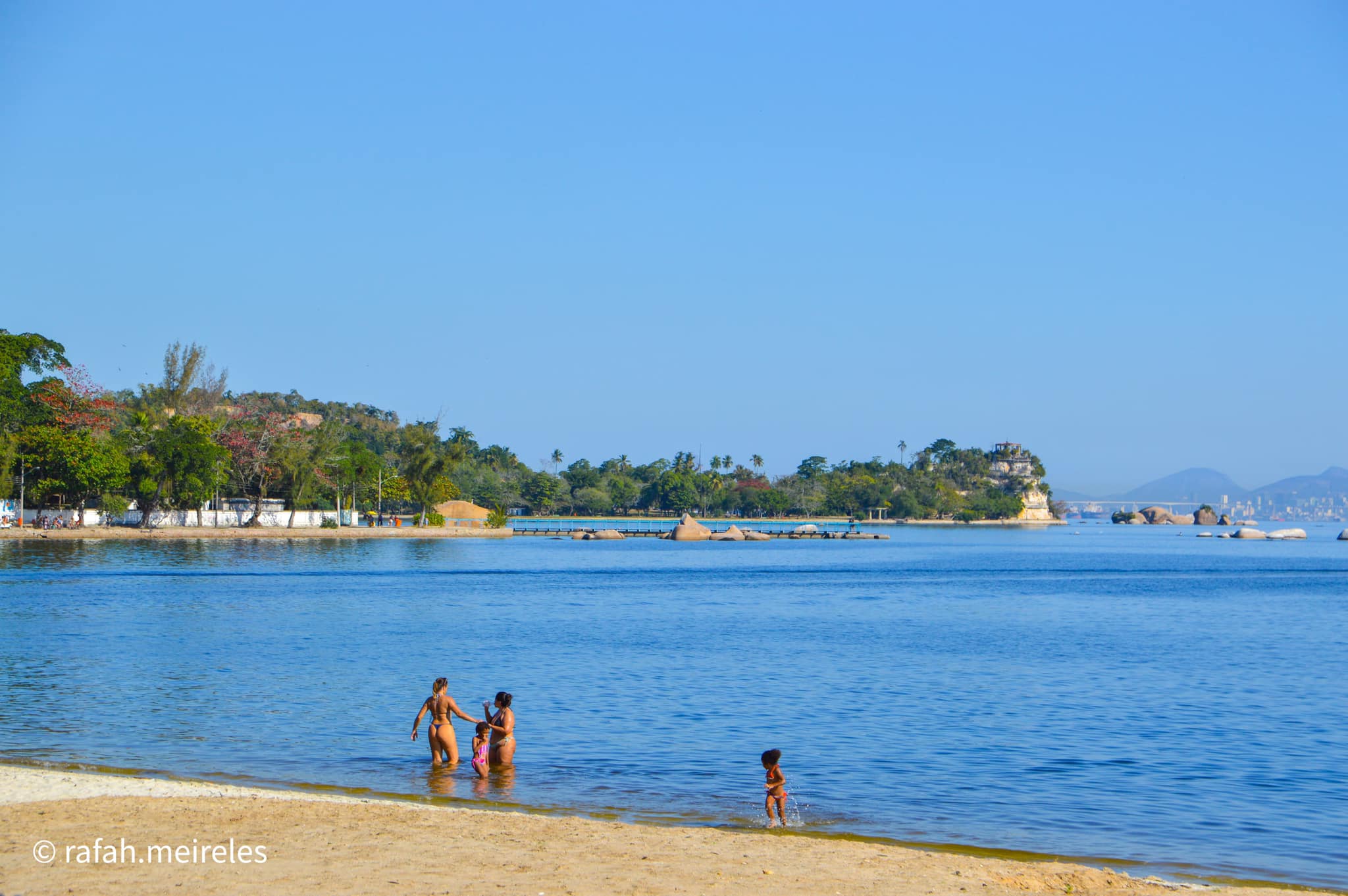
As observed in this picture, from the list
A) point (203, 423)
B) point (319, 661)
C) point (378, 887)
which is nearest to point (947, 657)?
point (319, 661)

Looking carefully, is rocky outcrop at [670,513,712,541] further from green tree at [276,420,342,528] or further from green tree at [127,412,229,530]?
green tree at [127,412,229,530]

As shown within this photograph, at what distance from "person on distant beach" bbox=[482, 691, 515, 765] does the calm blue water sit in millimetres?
476

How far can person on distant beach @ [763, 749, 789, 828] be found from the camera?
13664 mm

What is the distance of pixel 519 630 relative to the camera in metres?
37.9

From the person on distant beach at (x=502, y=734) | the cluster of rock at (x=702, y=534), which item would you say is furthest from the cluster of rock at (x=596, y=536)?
the person on distant beach at (x=502, y=734)

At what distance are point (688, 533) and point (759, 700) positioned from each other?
11873 centimetres

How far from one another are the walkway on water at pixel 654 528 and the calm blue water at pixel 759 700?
315ft

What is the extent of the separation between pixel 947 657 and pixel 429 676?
1417 cm

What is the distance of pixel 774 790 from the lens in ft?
45.2

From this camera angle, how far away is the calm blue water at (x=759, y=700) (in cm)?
1498

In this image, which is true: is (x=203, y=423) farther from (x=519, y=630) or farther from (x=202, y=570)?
(x=519, y=630)

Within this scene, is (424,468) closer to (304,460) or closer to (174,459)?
(304,460)

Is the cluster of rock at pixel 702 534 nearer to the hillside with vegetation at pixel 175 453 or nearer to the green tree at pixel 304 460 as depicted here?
the hillside with vegetation at pixel 175 453

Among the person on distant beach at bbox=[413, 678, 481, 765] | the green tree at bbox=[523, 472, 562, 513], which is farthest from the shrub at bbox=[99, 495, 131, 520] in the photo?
the green tree at bbox=[523, 472, 562, 513]
